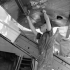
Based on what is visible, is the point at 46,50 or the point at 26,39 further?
the point at 26,39

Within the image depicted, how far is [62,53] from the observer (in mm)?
2229

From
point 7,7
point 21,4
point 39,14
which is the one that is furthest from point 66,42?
point 7,7

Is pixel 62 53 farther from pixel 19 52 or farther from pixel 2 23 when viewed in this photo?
pixel 2 23

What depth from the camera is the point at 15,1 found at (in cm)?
161

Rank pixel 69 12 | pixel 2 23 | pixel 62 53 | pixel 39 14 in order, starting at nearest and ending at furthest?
pixel 69 12 → pixel 39 14 → pixel 62 53 → pixel 2 23

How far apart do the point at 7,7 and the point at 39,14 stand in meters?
0.60

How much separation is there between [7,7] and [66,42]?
1416 millimetres

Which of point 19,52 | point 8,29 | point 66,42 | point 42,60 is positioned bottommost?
point 42,60

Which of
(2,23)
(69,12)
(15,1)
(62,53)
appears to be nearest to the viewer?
(15,1)

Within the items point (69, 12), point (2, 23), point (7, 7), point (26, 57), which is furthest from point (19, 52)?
point (69, 12)

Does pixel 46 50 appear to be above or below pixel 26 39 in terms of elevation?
below

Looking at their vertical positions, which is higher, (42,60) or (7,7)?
(7,7)

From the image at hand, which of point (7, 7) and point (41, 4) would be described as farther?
point (7, 7)

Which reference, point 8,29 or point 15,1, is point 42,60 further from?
point 8,29
